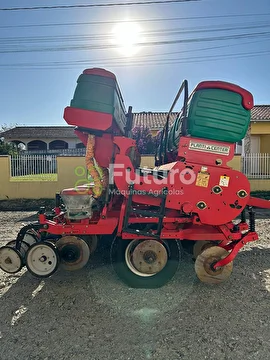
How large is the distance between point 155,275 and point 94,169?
1.47m

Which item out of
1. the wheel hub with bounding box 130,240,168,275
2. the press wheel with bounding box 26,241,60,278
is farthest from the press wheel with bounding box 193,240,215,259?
the press wheel with bounding box 26,241,60,278

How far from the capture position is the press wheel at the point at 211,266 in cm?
328

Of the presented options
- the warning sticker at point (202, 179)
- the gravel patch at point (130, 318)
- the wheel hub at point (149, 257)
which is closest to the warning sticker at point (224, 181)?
the warning sticker at point (202, 179)

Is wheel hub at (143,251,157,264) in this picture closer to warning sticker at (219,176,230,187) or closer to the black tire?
the black tire

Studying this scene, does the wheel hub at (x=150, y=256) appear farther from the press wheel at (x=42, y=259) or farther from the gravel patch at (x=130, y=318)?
the press wheel at (x=42, y=259)

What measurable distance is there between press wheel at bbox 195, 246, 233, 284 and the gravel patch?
0.15 meters

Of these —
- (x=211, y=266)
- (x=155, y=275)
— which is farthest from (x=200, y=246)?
(x=155, y=275)

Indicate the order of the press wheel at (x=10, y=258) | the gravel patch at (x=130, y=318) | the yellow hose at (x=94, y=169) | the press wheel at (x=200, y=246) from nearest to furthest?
the gravel patch at (x=130, y=318) → the press wheel at (x=10, y=258) → the yellow hose at (x=94, y=169) → the press wheel at (x=200, y=246)

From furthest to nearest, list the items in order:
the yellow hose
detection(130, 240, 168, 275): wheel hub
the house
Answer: the house
the yellow hose
detection(130, 240, 168, 275): wheel hub

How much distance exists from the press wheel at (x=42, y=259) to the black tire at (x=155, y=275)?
732mm

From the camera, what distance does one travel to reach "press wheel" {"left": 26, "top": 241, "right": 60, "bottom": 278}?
3268 millimetres

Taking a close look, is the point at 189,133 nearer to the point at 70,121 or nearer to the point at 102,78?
the point at 102,78

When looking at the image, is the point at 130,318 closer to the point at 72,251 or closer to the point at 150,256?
the point at 150,256

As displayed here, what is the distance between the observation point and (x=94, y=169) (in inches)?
137
